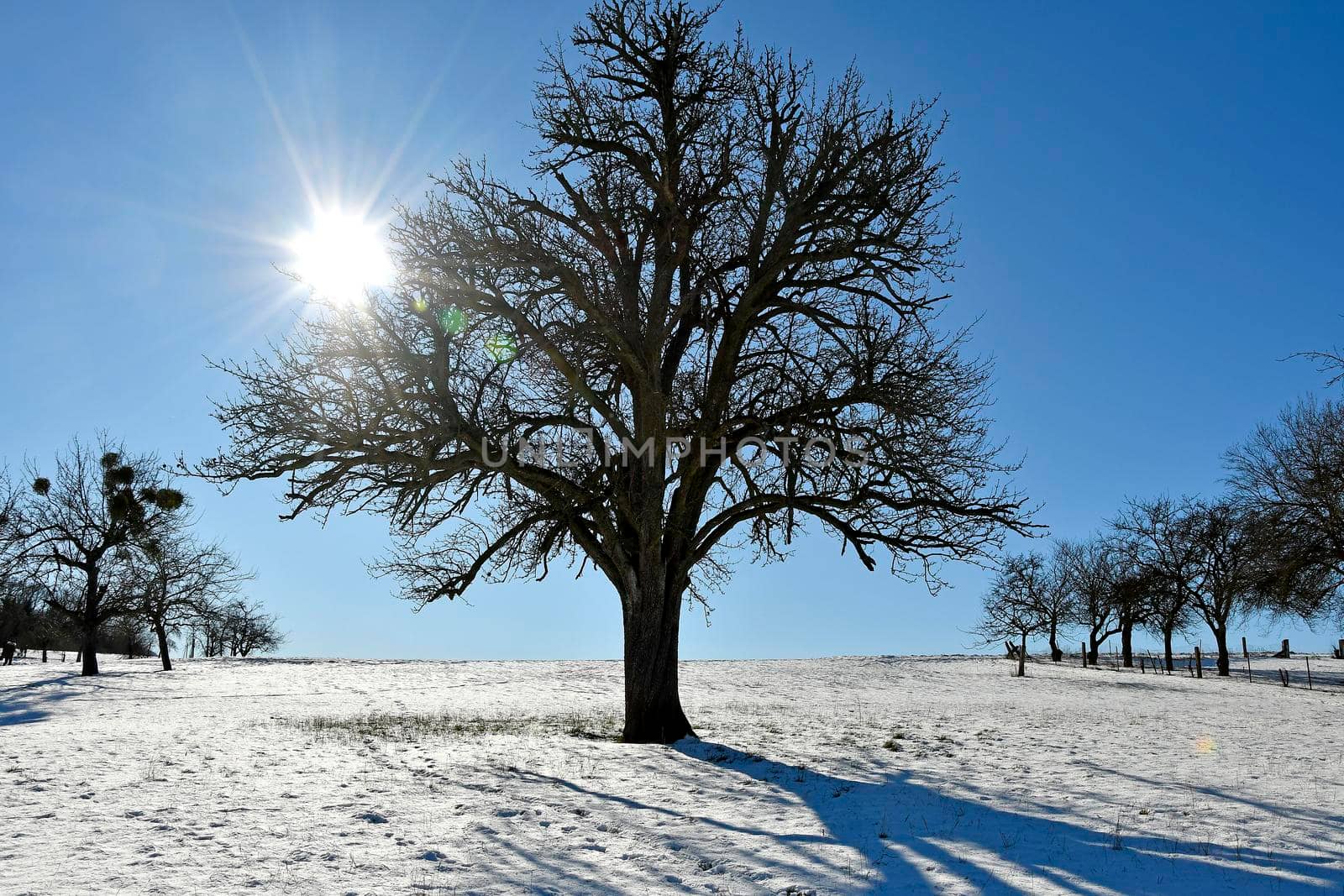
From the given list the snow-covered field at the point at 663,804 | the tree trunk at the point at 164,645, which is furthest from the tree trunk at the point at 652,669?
the tree trunk at the point at 164,645

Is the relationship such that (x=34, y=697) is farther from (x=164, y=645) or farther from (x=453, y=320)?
(x=453, y=320)

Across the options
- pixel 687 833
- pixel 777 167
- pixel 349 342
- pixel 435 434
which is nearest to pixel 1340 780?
pixel 687 833

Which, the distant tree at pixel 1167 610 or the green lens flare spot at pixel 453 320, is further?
the distant tree at pixel 1167 610

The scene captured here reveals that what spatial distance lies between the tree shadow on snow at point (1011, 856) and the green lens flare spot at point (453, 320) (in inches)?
347

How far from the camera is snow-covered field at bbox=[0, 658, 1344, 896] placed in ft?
20.7

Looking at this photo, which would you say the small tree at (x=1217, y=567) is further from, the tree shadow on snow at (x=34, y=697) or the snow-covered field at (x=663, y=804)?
the tree shadow on snow at (x=34, y=697)

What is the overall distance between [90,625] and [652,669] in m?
26.0

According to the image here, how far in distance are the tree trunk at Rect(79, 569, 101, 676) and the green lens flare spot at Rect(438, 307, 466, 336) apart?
25.0 metres

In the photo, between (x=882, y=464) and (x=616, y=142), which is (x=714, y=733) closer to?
(x=882, y=464)

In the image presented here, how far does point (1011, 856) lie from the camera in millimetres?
6801

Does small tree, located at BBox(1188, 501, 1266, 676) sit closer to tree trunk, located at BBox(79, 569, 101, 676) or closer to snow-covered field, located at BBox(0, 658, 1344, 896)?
snow-covered field, located at BBox(0, 658, 1344, 896)

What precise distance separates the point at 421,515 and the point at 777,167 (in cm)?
848

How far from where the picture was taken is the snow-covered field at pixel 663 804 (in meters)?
6.30

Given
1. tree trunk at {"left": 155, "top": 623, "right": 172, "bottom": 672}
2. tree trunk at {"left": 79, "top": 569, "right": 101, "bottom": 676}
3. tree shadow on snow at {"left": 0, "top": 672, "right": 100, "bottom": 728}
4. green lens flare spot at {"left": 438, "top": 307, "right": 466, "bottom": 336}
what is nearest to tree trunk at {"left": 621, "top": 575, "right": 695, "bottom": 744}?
green lens flare spot at {"left": 438, "top": 307, "right": 466, "bottom": 336}
